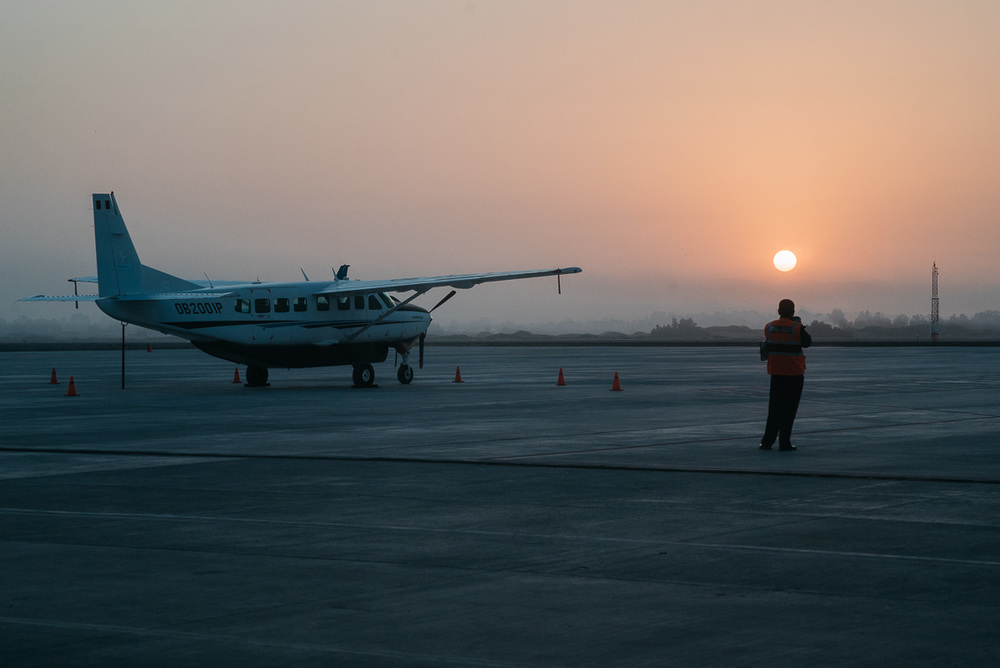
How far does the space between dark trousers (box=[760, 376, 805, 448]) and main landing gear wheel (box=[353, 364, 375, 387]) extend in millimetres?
18267

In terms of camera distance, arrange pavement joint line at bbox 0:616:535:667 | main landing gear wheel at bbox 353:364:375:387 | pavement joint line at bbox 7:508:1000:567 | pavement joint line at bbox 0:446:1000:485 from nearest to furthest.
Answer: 1. pavement joint line at bbox 0:616:535:667
2. pavement joint line at bbox 7:508:1000:567
3. pavement joint line at bbox 0:446:1000:485
4. main landing gear wheel at bbox 353:364:375:387

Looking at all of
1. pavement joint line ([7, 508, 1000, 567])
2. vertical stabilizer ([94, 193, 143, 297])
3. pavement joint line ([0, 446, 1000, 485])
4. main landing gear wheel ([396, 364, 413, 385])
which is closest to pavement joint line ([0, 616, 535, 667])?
pavement joint line ([7, 508, 1000, 567])

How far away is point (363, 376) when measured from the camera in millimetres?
32812

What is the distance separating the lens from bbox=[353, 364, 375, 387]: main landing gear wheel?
3272 cm

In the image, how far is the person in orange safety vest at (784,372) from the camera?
1562cm

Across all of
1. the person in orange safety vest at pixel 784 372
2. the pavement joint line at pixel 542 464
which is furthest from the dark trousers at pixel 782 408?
the pavement joint line at pixel 542 464

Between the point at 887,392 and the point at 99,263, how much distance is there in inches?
778

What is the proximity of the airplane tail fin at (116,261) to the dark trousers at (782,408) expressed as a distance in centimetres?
2076

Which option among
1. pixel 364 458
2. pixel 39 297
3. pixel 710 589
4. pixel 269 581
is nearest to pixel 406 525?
pixel 269 581

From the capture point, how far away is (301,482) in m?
12.6

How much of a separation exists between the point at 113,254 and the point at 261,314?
4123mm

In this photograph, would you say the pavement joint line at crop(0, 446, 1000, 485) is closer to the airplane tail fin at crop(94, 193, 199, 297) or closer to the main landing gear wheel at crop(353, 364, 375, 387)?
the airplane tail fin at crop(94, 193, 199, 297)

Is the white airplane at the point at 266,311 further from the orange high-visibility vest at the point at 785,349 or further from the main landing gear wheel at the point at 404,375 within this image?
the orange high-visibility vest at the point at 785,349

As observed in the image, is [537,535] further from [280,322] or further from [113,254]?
[113,254]
